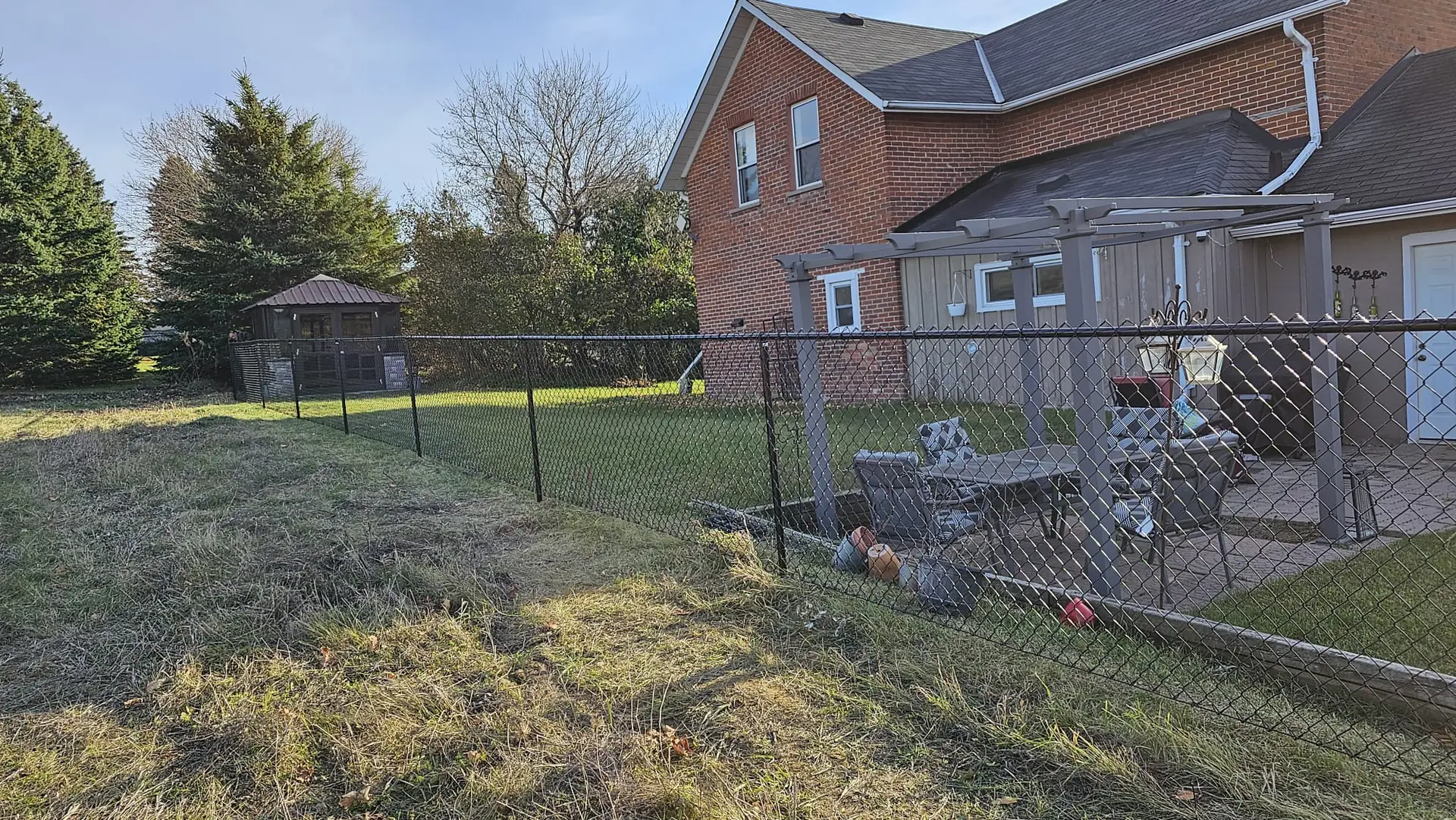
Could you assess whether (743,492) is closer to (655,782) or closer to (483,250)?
(655,782)

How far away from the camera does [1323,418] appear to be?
4.46 m

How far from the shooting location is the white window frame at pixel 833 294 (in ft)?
44.4

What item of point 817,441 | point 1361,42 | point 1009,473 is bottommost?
point 1009,473

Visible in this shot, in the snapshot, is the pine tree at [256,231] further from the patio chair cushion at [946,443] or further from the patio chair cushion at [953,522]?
the patio chair cushion at [953,522]

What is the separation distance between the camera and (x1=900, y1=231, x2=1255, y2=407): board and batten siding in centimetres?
891

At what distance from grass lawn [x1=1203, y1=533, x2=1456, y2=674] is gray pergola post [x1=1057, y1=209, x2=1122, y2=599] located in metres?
0.52

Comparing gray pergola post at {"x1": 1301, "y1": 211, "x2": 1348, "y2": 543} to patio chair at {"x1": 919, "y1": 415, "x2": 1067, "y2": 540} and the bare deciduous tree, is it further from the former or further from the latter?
the bare deciduous tree

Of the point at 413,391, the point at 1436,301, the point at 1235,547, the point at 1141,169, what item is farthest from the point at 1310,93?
the point at 413,391

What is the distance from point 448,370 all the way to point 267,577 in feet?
18.6

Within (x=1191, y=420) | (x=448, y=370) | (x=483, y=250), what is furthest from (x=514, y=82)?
(x=1191, y=420)

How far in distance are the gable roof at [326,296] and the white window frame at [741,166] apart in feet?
31.7

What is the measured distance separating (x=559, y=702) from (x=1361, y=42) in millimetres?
11237

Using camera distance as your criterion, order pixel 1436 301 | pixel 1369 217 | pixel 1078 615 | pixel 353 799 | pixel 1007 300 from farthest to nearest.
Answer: pixel 1007 300, pixel 1436 301, pixel 1369 217, pixel 1078 615, pixel 353 799

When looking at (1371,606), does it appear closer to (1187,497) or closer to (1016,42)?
(1187,497)
